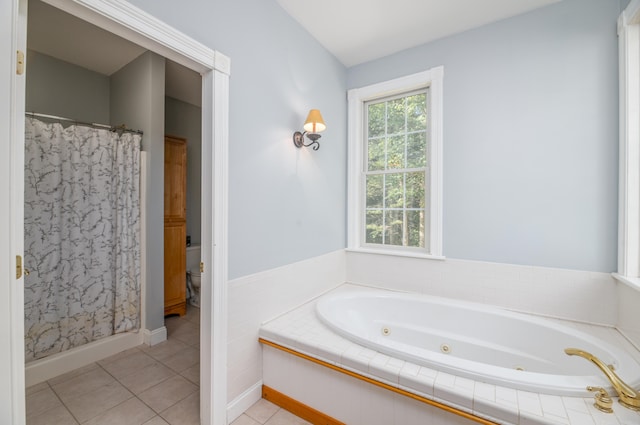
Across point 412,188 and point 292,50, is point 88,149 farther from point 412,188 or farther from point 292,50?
point 412,188

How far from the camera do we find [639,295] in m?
1.50

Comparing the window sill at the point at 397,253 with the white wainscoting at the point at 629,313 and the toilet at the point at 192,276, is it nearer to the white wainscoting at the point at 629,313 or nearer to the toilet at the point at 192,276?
the white wainscoting at the point at 629,313

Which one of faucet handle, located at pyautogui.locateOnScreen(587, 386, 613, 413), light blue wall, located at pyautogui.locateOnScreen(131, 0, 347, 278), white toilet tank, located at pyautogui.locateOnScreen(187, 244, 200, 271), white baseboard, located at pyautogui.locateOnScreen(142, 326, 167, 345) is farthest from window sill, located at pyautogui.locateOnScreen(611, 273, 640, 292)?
white toilet tank, located at pyautogui.locateOnScreen(187, 244, 200, 271)

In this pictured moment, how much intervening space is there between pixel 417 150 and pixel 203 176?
6.14 ft

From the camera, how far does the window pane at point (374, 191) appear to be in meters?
2.70

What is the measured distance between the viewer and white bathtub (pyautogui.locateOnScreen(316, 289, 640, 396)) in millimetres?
1225

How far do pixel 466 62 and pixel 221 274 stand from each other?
246 cm

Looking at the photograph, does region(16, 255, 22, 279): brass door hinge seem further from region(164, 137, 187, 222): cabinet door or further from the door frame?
region(164, 137, 187, 222): cabinet door

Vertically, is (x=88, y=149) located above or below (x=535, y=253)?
above

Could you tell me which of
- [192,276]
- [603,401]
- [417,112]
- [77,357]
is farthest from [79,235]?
[603,401]

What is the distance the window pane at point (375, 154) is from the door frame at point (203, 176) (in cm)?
162

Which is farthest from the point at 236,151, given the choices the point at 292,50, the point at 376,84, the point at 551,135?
the point at 551,135

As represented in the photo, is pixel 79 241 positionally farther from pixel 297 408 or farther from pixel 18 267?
pixel 297 408

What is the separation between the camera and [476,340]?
1992 millimetres
